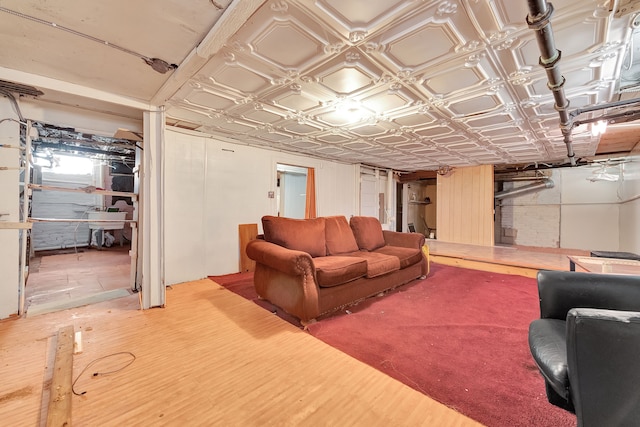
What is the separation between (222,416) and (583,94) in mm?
4173

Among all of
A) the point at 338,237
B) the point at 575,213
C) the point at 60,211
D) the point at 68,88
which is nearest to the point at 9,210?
the point at 68,88

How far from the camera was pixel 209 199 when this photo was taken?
4016 mm

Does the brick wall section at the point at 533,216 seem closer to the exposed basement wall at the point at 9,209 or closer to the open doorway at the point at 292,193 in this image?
the open doorway at the point at 292,193

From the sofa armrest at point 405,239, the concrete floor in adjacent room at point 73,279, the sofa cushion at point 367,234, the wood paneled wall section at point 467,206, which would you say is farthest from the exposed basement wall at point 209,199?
the wood paneled wall section at point 467,206

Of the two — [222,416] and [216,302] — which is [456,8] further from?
[216,302]

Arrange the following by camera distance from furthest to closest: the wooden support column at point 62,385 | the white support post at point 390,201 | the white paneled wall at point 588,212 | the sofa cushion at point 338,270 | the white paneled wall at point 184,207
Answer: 1. the white support post at point 390,201
2. the white paneled wall at point 588,212
3. the white paneled wall at point 184,207
4. the sofa cushion at point 338,270
5. the wooden support column at point 62,385

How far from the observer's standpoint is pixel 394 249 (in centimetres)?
372

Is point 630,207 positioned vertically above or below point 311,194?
below

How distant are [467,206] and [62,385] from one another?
26.8 feet

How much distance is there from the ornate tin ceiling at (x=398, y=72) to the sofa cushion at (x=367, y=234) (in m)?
1.43

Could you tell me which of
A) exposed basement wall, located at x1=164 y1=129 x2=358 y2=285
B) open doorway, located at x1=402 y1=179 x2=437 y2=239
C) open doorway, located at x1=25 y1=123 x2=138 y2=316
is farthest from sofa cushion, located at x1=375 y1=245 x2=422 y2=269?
open doorway, located at x1=402 y1=179 x2=437 y2=239

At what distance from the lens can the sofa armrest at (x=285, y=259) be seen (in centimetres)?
223

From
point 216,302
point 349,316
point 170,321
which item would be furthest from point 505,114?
point 170,321

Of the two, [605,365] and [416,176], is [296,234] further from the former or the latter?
[416,176]
